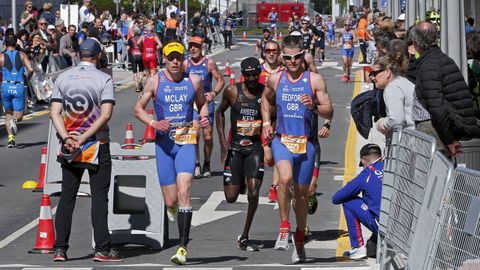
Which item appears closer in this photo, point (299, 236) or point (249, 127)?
point (299, 236)

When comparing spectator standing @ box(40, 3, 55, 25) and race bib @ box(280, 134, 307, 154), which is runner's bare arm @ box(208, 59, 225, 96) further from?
spectator standing @ box(40, 3, 55, 25)

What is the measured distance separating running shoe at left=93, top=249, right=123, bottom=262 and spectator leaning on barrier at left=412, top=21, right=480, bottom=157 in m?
2.91

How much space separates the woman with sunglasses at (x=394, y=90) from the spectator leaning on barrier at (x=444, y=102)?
0.61 ft

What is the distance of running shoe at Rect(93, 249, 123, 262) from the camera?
1150cm

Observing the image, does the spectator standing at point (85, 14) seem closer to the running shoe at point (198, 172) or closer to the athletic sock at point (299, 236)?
the running shoe at point (198, 172)

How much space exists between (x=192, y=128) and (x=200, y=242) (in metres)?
1.41

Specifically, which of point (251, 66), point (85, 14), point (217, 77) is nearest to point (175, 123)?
point (251, 66)

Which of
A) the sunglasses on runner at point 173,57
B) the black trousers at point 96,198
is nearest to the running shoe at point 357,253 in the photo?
the black trousers at point 96,198

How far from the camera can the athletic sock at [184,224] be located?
444 inches

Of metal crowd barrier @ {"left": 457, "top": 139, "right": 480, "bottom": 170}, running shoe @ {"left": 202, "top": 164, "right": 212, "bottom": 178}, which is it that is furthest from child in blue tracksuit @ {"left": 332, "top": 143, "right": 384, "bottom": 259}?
running shoe @ {"left": 202, "top": 164, "right": 212, "bottom": 178}

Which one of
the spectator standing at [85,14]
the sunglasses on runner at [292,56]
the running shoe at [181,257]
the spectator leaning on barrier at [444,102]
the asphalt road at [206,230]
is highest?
the spectator standing at [85,14]

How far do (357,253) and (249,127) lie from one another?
2.24m

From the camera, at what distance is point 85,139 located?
11398 mm

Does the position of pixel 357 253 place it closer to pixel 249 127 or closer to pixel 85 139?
pixel 249 127
